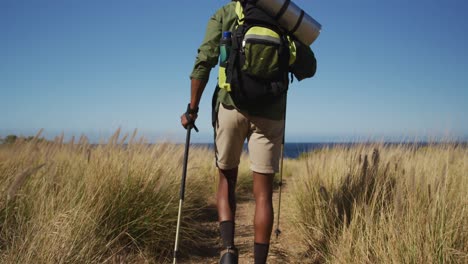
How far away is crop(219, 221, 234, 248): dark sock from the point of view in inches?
99.1

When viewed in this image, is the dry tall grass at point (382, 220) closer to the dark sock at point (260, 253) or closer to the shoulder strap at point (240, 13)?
the dark sock at point (260, 253)

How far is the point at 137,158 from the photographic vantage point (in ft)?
12.2

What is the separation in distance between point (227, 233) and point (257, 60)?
127 cm

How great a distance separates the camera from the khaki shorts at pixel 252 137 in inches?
98.7

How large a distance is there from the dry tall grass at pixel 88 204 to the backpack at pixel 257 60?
1.36 m

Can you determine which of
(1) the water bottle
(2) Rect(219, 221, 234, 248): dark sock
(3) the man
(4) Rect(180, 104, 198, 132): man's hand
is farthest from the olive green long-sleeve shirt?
(2) Rect(219, 221, 234, 248): dark sock

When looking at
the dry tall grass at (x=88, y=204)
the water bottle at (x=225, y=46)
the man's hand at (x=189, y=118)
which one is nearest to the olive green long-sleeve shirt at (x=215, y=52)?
the water bottle at (x=225, y=46)

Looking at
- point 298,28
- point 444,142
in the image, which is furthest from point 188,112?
point 444,142

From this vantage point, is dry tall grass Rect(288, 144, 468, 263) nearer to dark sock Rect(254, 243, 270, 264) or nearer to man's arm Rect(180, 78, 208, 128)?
dark sock Rect(254, 243, 270, 264)

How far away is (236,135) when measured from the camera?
2.57 m

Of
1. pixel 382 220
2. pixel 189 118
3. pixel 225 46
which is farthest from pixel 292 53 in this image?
pixel 382 220

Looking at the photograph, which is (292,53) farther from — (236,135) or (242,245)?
(242,245)

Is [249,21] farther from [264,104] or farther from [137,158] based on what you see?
[137,158]

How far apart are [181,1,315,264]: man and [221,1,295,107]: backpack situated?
4.3 inches
